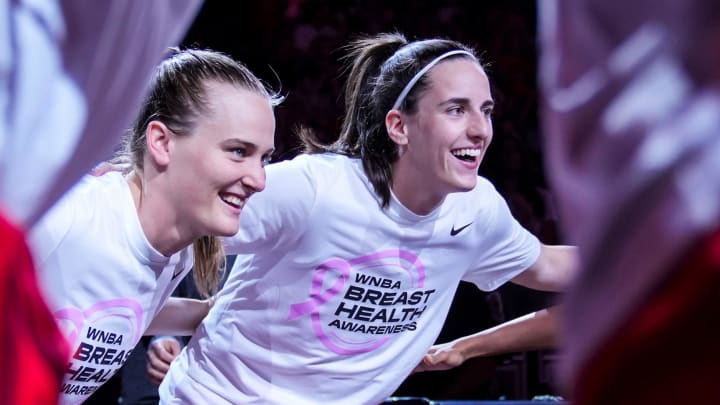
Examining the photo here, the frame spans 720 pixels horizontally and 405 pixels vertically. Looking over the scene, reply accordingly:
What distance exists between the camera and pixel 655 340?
556mm

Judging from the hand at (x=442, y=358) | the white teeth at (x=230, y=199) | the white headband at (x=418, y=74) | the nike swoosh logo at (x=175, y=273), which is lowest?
the nike swoosh logo at (x=175, y=273)

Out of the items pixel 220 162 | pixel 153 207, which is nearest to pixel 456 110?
pixel 220 162

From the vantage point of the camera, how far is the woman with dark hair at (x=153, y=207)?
1716mm

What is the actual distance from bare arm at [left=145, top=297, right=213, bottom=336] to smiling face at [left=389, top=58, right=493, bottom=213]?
1.71 ft

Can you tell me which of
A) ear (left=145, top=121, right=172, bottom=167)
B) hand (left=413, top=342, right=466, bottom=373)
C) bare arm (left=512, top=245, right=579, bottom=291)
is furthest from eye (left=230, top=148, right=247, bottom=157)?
bare arm (left=512, top=245, right=579, bottom=291)

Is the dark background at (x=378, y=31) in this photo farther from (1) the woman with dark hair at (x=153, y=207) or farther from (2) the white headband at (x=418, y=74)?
(1) the woman with dark hair at (x=153, y=207)

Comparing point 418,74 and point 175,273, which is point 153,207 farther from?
point 418,74

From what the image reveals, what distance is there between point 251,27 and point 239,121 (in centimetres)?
265

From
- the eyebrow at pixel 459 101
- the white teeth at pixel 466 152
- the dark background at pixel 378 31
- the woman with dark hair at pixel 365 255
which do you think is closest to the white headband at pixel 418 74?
the woman with dark hair at pixel 365 255

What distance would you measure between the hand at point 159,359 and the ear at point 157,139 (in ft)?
2.41

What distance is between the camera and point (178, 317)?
2.16 metres

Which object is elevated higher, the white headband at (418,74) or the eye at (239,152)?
the white headband at (418,74)

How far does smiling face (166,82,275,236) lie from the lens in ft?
5.85

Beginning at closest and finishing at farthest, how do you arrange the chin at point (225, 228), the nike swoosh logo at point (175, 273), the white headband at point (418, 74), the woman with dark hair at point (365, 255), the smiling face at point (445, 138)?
the chin at point (225, 228) → the nike swoosh logo at point (175, 273) → the woman with dark hair at point (365, 255) → the smiling face at point (445, 138) → the white headband at point (418, 74)
